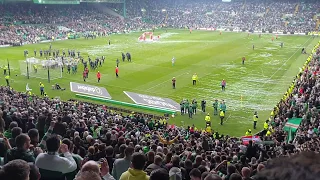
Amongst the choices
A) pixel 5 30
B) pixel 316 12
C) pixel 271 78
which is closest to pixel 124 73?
pixel 271 78

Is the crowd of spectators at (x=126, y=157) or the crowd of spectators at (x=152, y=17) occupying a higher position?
the crowd of spectators at (x=152, y=17)

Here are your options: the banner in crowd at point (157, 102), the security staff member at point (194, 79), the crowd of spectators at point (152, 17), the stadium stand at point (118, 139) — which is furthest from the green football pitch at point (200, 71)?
the crowd of spectators at point (152, 17)

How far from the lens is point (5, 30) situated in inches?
2491

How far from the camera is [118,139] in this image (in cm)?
1055

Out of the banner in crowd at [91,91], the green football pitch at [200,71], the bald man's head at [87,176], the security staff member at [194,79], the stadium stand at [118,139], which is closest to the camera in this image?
the bald man's head at [87,176]

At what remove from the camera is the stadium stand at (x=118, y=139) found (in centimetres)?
535

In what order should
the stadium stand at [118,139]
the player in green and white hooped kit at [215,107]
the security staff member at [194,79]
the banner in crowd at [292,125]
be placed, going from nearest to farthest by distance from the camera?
the stadium stand at [118,139] → the banner in crowd at [292,125] → the player in green and white hooped kit at [215,107] → the security staff member at [194,79]

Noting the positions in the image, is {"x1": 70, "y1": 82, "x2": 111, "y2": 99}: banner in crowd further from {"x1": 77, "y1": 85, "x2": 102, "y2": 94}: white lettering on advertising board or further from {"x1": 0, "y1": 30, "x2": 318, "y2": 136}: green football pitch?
{"x1": 0, "y1": 30, "x2": 318, "y2": 136}: green football pitch

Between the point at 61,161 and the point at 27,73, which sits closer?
the point at 61,161

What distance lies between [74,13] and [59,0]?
8.27 m

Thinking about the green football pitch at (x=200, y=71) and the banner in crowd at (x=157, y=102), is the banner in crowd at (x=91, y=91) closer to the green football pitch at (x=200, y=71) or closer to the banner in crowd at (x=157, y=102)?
the green football pitch at (x=200, y=71)

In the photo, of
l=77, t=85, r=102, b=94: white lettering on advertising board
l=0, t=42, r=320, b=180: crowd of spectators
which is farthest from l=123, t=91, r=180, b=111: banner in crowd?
l=0, t=42, r=320, b=180: crowd of spectators

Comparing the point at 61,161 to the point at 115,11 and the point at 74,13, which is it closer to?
the point at 74,13

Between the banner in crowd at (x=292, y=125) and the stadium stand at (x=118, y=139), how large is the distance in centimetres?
43
